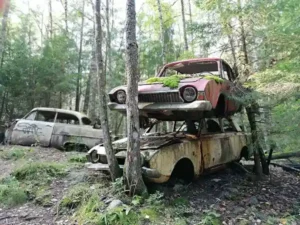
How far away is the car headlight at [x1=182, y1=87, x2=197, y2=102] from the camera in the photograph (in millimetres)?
5379

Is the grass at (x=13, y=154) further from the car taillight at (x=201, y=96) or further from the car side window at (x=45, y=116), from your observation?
the car taillight at (x=201, y=96)

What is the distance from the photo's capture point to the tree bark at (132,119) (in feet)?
15.8

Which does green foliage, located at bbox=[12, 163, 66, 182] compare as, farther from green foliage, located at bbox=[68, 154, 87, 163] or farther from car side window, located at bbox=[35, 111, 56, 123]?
car side window, located at bbox=[35, 111, 56, 123]

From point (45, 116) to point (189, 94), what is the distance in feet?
21.4

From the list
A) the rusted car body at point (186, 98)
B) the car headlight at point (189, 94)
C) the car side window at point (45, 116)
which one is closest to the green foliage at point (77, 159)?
the rusted car body at point (186, 98)

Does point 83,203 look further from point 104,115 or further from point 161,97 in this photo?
point 161,97

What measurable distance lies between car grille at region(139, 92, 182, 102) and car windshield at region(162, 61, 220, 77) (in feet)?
5.45

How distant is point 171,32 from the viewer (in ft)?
55.9

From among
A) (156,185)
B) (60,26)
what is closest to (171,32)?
(60,26)

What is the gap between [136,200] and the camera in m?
4.62

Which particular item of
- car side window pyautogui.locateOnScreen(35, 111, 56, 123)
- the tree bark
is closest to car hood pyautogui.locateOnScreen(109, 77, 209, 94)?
the tree bark

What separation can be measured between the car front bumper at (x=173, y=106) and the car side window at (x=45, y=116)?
4935 mm

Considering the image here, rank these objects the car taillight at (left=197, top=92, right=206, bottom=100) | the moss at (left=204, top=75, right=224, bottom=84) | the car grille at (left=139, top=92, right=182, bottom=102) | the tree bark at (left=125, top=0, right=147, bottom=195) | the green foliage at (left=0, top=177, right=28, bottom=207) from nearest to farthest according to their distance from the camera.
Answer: the tree bark at (left=125, top=0, right=147, bottom=195) < the green foliage at (left=0, top=177, right=28, bottom=207) < the car taillight at (left=197, top=92, right=206, bottom=100) < the car grille at (left=139, top=92, right=182, bottom=102) < the moss at (left=204, top=75, right=224, bottom=84)

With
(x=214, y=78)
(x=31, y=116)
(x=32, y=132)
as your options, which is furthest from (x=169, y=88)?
(x=31, y=116)
